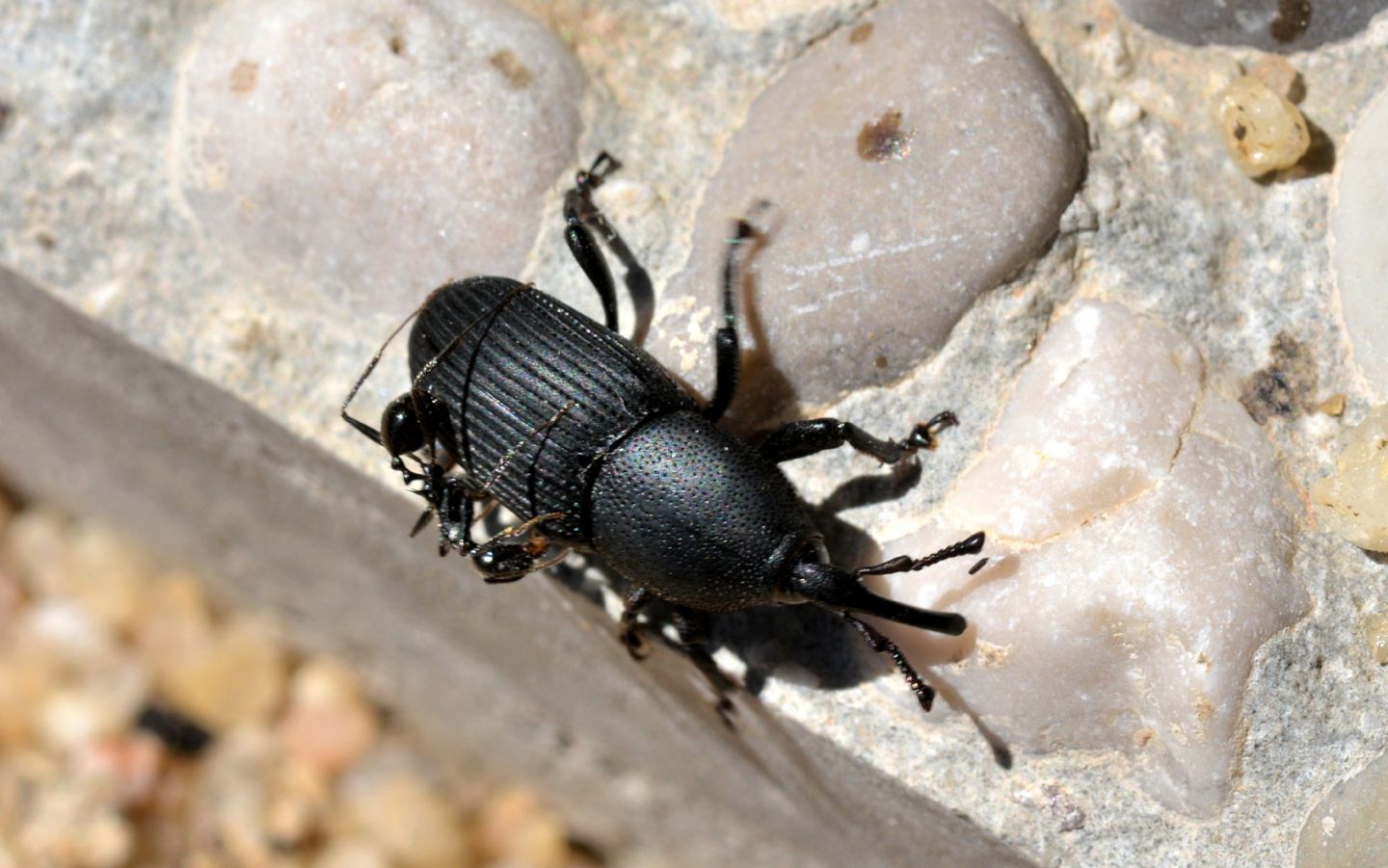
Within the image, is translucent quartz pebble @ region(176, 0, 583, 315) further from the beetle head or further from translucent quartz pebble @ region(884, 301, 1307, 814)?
translucent quartz pebble @ region(884, 301, 1307, 814)

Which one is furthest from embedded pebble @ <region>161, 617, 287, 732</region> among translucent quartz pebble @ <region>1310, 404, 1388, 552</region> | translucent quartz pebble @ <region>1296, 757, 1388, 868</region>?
translucent quartz pebble @ <region>1310, 404, 1388, 552</region>

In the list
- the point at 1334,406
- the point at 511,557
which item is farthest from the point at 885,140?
the point at 511,557

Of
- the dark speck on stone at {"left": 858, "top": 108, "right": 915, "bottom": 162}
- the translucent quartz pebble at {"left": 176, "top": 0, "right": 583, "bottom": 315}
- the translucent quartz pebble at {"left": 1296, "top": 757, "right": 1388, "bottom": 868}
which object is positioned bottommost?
the translucent quartz pebble at {"left": 1296, "top": 757, "right": 1388, "bottom": 868}

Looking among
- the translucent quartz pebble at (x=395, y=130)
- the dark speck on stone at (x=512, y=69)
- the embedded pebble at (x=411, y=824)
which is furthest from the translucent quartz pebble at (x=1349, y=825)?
the embedded pebble at (x=411, y=824)

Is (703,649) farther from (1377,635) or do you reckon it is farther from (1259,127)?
(1259,127)

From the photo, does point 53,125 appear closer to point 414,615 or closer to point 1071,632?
point 414,615
